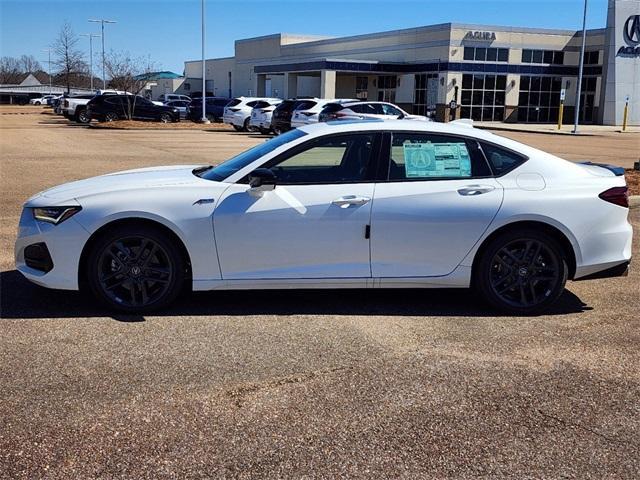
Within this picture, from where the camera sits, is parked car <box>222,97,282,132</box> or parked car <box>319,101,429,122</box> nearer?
parked car <box>319,101,429,122</box>

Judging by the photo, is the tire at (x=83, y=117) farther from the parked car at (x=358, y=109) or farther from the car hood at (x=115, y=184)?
the car hood at (x=115, y=184)

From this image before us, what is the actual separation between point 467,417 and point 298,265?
2.03m

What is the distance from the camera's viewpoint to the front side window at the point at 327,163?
566 cm

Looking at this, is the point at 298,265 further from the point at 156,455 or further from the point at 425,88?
the point at 425,88

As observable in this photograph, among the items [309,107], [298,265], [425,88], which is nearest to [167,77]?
[425,88]

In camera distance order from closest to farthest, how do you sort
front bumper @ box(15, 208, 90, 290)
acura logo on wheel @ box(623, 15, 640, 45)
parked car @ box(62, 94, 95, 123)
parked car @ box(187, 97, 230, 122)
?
front bumper @ box(15, 208, 90, 290) → parked car @ box(62, 94, 95, 123) → parked car @ box(187, 97, 230, 122) → acura logo on wheel @ box(623, 15, 640, 45)

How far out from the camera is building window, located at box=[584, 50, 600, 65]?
54741 millimetres

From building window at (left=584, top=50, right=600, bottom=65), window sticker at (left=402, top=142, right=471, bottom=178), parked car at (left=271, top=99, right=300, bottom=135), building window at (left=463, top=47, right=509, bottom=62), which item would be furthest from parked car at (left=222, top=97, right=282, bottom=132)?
building window at (left=584, top=50, right=600, bottom=65)

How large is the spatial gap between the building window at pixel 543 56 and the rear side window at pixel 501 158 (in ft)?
172

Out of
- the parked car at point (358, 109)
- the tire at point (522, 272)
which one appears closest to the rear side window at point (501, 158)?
the tire at point (522, 272)

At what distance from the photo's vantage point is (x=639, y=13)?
49.0m

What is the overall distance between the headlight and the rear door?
2.32 meters

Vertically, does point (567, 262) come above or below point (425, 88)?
below

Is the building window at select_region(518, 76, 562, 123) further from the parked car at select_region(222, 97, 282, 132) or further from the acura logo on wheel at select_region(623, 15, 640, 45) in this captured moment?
the parked car at select_region(222, 97, 282, 132)
